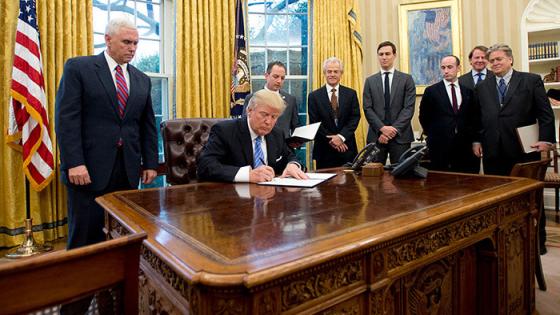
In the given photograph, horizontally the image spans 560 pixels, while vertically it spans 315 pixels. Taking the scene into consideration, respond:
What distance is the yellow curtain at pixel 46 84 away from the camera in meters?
3.66

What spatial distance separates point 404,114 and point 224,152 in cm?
221

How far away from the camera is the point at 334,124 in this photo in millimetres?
4047

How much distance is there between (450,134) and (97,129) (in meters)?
2.94

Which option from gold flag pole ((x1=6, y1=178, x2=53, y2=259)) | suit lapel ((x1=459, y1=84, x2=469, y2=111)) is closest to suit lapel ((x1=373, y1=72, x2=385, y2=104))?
suit lapel ((x1=459, y1=84, x2=469, y2=111))

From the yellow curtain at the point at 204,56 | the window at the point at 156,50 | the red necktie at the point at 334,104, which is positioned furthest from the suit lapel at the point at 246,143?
the window at the point at 156,50

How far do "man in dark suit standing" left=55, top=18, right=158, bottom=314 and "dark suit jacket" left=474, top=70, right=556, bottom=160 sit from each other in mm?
2823

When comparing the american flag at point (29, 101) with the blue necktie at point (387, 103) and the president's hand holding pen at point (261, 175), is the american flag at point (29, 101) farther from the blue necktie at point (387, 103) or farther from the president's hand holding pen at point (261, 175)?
the blue necktie at point (387, 103)

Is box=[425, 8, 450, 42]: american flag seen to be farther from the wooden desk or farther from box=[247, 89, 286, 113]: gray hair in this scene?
box=[247, 89, 286, 113]: gray hair

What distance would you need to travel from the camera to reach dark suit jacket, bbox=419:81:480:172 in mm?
3736

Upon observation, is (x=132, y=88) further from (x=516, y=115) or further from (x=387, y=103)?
(x=516, y=115)

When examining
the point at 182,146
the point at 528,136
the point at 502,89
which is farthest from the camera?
the point at 502,89

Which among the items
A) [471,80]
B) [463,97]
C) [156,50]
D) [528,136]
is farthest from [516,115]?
[156,50]

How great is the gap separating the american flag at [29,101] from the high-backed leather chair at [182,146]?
1.41 meters

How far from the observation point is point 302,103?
5.72 m
